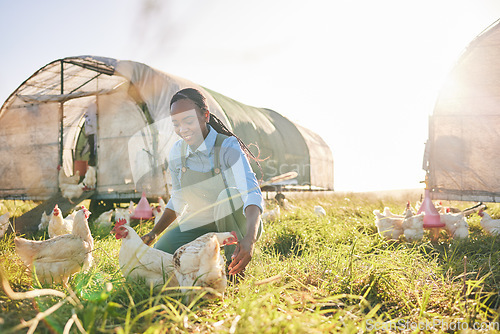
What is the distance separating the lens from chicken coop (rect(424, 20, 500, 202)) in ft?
23.5

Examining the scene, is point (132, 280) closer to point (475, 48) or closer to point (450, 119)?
point (450, 119)

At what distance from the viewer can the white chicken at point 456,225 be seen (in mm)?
4491

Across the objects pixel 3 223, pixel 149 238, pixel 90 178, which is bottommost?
pixel 90 178

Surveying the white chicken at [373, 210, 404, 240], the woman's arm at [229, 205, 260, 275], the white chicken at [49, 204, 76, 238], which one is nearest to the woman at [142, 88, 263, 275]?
the woman's arm at [229, 205, 260, 275]

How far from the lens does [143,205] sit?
6258mm

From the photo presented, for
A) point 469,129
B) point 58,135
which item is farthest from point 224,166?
point 58,135

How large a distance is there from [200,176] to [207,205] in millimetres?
239

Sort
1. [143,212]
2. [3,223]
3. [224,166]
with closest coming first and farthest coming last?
[224,166] → [3,223] → [143,212]

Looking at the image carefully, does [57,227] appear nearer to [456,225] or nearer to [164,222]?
[164,222]

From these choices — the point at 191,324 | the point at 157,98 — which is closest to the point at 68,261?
the point at 191,324

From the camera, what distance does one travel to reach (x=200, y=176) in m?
2.89

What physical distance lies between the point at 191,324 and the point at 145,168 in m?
6.15

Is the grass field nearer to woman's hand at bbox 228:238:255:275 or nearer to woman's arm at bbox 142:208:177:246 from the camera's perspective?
woman's hand at bbox 228:238:255:275

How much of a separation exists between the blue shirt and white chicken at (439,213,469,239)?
3.27 m
